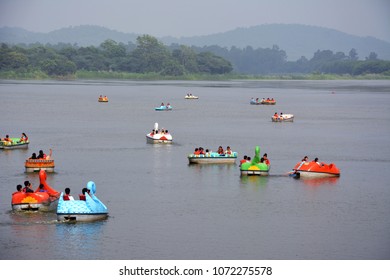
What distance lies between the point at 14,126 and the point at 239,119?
40.0 meters

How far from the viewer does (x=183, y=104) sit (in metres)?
178

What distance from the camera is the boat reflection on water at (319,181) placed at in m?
62.9

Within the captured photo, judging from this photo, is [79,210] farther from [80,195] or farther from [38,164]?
[38,164]

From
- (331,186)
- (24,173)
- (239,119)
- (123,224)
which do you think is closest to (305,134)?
(239,119)

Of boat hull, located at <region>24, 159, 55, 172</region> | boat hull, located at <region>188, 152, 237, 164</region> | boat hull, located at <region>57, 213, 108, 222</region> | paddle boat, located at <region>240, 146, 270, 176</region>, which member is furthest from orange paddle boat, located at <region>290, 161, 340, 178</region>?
boat hull, located at <region>57, 213, 108, 222</region>

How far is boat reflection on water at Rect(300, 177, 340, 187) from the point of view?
62888 millimetres

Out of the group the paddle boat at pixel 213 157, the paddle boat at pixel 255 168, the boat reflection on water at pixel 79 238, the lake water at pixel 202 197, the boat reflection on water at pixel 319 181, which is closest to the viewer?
the boat reflection on water at pixel 79 238

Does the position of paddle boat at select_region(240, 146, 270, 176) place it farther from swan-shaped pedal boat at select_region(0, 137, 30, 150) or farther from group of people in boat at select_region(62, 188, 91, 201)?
swan-shaped pedal boat at select_region(0, 137, 30, 150)

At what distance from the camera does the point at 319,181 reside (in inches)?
2527

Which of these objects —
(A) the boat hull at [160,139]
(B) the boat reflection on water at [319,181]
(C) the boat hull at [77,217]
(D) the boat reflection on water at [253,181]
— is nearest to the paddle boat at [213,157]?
(D) the boat reflection on water at [253,181]

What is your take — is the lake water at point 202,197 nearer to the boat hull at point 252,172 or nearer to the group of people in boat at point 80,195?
the boat hull at point 252,172

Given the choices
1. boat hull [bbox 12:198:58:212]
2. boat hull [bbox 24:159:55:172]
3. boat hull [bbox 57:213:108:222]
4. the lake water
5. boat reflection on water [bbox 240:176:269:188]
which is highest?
boat hull [bbox 24:159:55:172]

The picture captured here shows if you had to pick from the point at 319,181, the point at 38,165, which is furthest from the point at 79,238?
the point at 319,181

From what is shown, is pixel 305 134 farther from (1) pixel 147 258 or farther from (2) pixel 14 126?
(1) pixel 147 258
